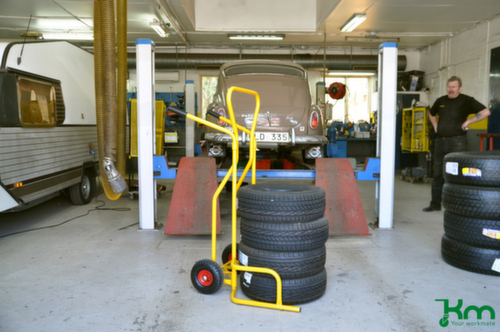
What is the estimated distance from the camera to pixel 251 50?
14422 mm

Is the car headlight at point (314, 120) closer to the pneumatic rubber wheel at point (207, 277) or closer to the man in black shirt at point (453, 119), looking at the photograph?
the man in black shirt at point (453, 119)

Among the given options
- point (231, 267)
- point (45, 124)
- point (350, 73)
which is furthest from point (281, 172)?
point (350, 73)

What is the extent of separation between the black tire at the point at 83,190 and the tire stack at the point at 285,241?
479cm

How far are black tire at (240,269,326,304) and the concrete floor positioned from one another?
0.08m

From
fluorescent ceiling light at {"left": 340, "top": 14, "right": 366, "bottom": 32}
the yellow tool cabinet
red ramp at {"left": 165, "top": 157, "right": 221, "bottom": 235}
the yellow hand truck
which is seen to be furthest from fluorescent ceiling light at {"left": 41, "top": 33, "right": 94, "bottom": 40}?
the yellow hand truck

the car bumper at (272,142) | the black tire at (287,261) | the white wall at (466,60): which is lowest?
the black tire at (287,261)

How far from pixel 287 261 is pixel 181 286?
100cm

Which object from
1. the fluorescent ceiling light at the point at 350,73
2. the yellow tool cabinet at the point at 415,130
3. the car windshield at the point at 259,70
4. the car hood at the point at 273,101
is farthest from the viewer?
the fluorescent ceiling light at the point at 350,73

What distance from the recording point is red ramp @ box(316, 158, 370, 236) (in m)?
4.59

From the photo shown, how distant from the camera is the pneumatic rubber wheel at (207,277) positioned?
2.88 m

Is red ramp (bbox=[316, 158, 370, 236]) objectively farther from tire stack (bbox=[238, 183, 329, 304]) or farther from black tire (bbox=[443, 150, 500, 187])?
tire stack (bbox=[238, 183, 329, 304])

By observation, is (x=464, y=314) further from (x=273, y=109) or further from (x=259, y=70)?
(x=259, y=70)

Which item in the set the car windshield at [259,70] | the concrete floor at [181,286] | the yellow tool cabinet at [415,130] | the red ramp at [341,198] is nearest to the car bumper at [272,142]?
the red ramp at [341,198]

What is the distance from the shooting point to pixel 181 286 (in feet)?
10.3
